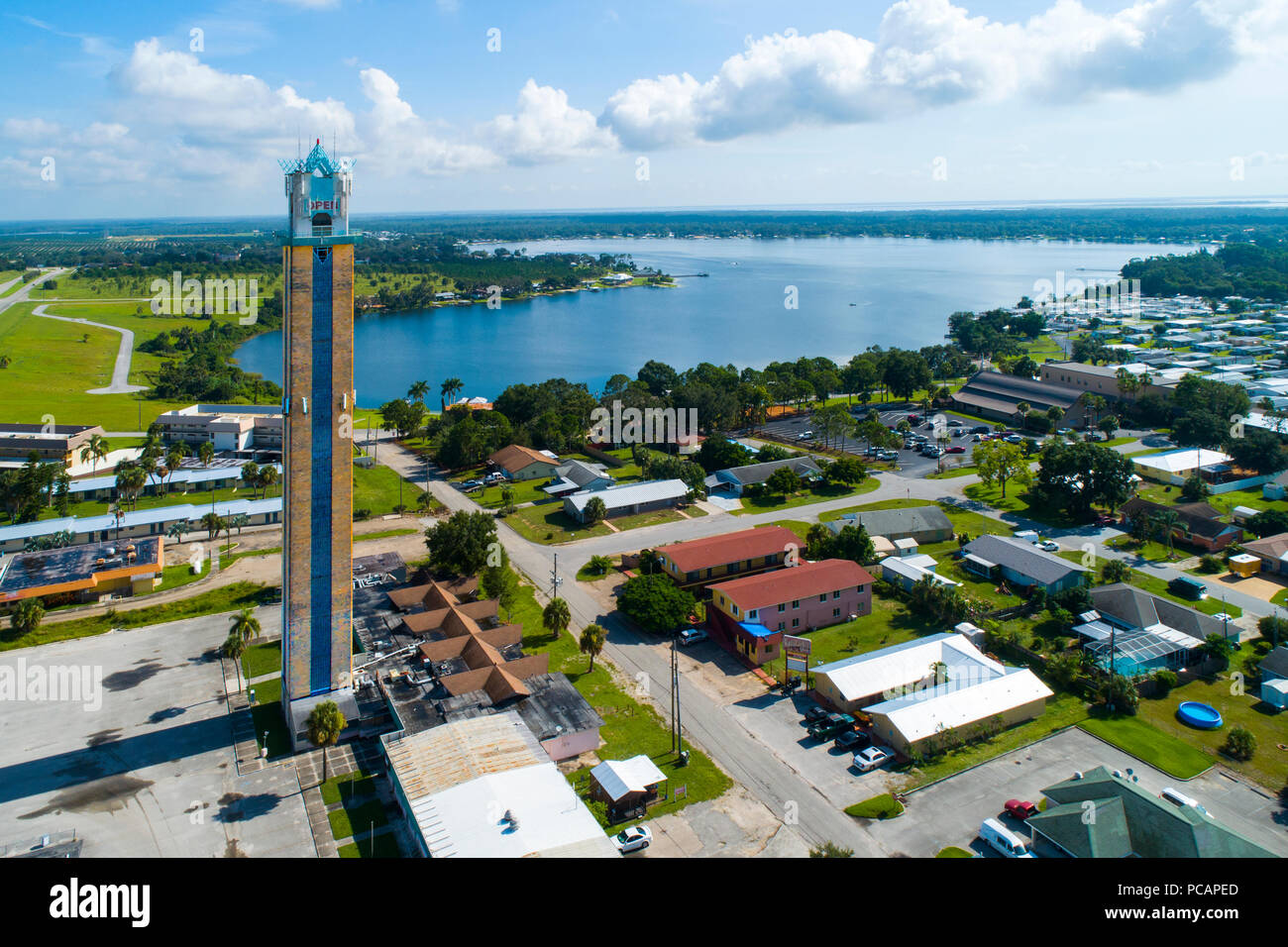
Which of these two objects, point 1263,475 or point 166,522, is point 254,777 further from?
point 1263,475

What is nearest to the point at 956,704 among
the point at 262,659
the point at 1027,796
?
the point at 1027,796

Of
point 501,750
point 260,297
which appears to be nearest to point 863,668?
point 501,750

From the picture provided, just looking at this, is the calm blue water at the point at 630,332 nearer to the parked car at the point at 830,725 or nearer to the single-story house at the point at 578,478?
the single-story house at the point at 578,478

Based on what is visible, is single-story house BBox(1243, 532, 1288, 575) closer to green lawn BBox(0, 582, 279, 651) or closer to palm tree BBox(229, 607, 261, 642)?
palm tree BBox(229, 607, 261, 642)

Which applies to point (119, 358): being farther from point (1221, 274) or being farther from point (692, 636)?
point (1221, 274)

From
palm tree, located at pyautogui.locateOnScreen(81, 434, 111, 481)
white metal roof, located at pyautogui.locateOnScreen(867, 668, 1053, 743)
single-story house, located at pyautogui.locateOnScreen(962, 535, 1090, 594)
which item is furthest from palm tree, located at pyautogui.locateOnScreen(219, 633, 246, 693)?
palm tree, located at pyautogui.locateOnScreen(81, 434, 111, 481)
